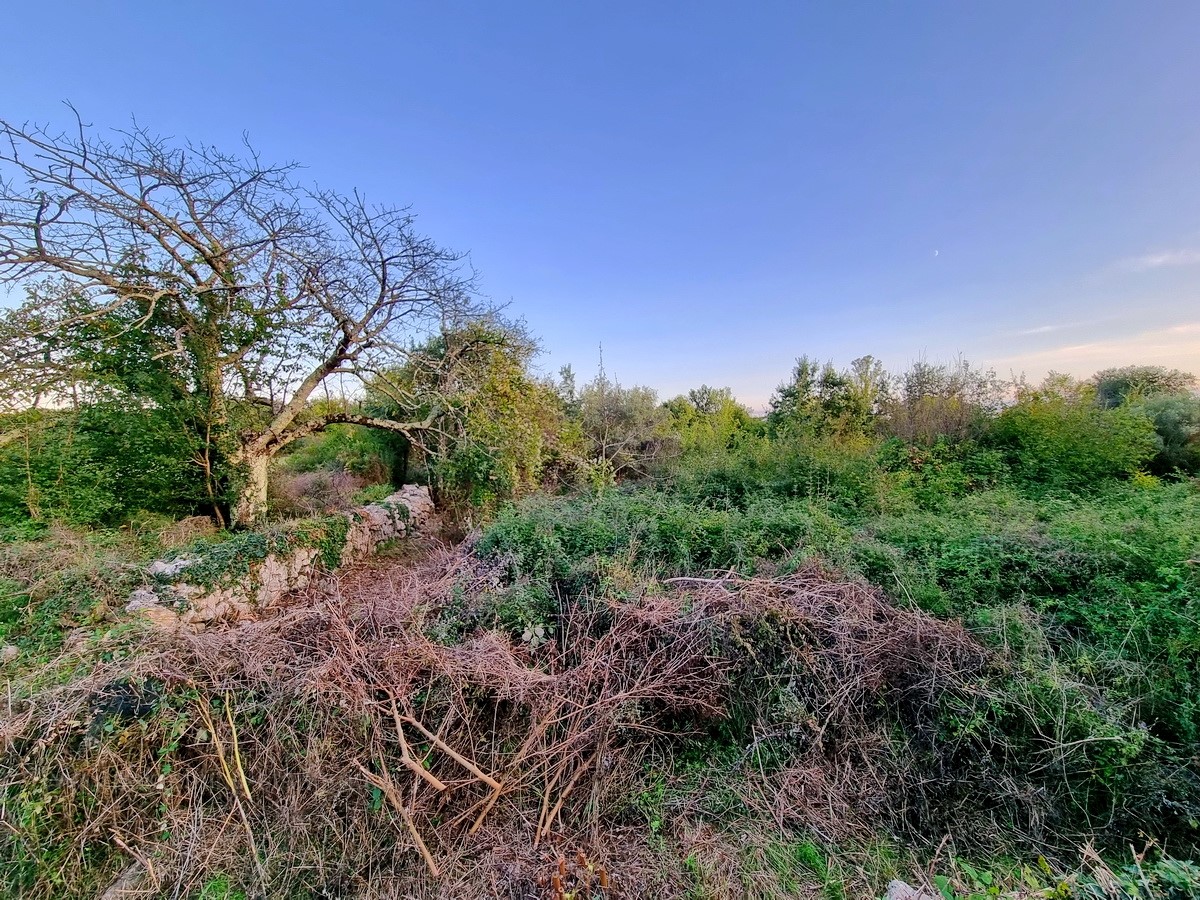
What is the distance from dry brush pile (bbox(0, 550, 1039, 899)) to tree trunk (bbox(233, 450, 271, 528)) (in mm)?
5899

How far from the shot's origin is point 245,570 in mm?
5555

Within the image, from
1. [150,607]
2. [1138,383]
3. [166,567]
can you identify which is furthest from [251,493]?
[1138,383]

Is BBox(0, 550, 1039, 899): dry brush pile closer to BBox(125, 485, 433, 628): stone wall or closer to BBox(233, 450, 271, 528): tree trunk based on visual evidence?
BBox(125, 485, 433, 628): stone wall

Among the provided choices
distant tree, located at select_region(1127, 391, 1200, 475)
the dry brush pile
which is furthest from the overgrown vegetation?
distant tree, located at select_region(1127, 391, 1200, 475)

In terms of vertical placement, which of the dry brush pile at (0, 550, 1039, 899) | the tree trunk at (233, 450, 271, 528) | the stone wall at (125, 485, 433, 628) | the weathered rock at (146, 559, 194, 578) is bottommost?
the dry brush pile at (0, 550, 1039, 899)

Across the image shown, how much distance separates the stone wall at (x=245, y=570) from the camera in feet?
→ 15.0

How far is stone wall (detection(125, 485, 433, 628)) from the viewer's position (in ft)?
15.0

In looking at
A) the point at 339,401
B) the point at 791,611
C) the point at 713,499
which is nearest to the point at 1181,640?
the point at 791,611

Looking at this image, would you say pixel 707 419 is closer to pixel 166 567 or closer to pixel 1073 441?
pixel 1073 441

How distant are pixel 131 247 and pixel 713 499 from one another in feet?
35.7

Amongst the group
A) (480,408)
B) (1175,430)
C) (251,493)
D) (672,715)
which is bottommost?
(672,715)

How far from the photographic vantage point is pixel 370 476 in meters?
13.4

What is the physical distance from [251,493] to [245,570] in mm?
3440

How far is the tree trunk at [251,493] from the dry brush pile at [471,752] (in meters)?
5.90
